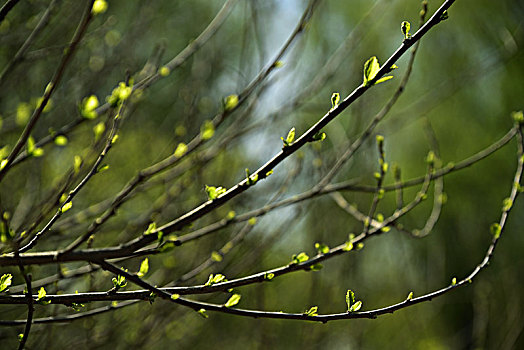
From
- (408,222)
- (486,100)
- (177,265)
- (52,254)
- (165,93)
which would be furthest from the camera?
(486,100)

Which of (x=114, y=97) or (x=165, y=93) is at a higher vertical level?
(x=165, y=93)

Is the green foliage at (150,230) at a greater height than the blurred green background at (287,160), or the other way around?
the blurred green background at (287,160)

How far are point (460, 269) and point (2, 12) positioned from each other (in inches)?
203

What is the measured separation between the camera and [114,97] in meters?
1.04

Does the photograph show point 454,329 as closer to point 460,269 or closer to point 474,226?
point 460,269

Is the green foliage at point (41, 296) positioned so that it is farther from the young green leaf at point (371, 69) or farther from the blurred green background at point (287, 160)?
the young green leaf at point (371, 69)

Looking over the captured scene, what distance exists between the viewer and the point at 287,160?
10.1ft

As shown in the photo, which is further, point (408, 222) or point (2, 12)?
point (408, 222)

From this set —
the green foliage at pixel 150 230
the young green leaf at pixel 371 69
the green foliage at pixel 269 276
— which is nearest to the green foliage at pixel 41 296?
the green foliage at pixel 150 230

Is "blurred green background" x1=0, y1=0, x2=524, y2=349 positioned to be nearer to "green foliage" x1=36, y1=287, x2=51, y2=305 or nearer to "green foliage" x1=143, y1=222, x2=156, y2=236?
"green foliage" x1=36, y1=287, x2=51, y2=305

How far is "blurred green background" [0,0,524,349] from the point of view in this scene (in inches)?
90.0

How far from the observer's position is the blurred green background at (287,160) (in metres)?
2.29

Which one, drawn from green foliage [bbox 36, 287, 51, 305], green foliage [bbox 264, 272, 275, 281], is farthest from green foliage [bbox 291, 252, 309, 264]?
green foliage [bbox 36, 287, 51, 305]

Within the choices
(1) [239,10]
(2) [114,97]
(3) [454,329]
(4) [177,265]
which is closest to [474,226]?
(3) [454,329]
